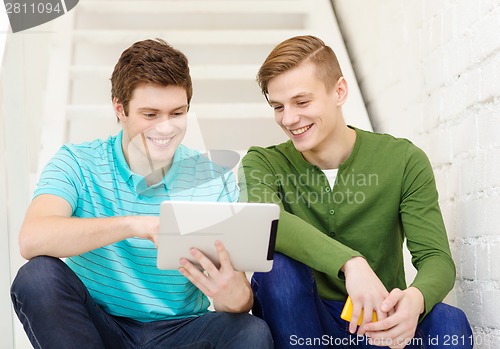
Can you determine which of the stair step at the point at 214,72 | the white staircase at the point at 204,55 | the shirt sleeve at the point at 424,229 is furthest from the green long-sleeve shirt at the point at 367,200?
the stair step at the point at 214,72

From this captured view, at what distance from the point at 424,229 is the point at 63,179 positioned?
2.63ft

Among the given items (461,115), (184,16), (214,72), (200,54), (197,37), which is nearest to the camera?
(461,115)

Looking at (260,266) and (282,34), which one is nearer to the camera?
(260,266)

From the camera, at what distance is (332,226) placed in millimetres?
1722

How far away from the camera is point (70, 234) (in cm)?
140

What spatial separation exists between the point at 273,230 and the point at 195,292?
376 mm

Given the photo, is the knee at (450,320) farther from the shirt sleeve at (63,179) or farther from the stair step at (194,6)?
the stair step at (194,6)

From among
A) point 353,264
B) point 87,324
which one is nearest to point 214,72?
point 353,264

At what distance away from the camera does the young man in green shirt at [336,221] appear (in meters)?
1.49

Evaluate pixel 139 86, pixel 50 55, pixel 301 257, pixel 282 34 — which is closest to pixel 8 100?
pixel 139 86

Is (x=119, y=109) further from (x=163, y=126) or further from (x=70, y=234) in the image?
(x=70, y=234)

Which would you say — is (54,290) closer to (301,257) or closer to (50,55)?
(301,257)

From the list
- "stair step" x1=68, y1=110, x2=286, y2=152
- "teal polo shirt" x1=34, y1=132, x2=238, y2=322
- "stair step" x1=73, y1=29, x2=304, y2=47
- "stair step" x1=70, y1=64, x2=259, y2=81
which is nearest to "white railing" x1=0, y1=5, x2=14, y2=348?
"teal polo shirt" x1=34, y1=132, x2=238, y2=322

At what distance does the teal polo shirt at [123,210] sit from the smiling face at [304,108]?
0.72 ft
